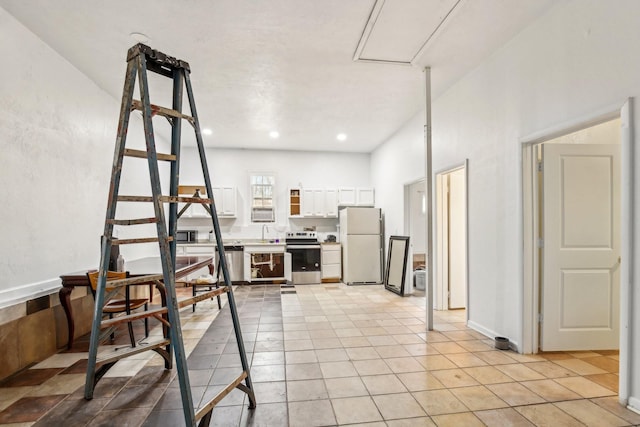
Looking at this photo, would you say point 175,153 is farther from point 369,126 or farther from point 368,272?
point 368,272

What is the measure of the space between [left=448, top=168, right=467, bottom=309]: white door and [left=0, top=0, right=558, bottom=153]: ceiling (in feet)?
4.45

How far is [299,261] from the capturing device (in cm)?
688

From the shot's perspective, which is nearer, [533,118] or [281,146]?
[533,118]

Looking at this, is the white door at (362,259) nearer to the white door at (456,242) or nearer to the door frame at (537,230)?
the white door at (456,242)

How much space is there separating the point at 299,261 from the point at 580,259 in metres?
4.80

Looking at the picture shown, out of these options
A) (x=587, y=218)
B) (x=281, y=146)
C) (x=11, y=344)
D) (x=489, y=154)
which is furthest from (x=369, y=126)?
(x=11, y=344)

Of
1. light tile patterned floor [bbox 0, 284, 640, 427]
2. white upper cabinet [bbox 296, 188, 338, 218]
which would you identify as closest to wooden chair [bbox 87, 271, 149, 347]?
light tile patterned floor [bbox 0, 284, 640, 427]

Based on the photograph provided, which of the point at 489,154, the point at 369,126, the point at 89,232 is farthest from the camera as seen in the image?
the point at 369,126

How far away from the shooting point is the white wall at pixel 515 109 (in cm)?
222

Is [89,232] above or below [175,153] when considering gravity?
below

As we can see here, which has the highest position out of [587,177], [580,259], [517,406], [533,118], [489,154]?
[533,118]

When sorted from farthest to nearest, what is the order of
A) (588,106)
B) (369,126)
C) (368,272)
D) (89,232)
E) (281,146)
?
(281,146), (368,272), (369,126), (89,232), (588,106)

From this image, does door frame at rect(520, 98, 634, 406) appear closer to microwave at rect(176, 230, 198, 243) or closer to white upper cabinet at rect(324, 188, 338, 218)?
white upper cabinet at rect(324, 188, 338, 218)

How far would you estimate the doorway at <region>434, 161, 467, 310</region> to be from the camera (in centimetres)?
467
